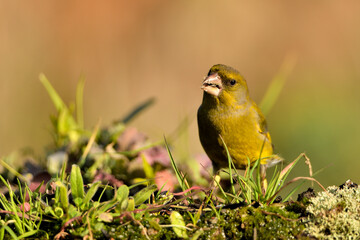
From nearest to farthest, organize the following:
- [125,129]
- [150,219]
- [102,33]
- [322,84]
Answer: [150,219]
[125,129]
[102,33]
[322,84]

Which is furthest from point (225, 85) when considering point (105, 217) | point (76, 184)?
point (105, 217)

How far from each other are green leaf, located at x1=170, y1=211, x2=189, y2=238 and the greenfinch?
1.20m

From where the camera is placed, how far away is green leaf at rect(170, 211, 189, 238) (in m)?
2.36

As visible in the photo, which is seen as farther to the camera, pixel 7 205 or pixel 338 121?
pixel 338 121

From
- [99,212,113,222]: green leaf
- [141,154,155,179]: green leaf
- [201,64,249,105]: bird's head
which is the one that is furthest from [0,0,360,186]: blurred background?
[99,212,113,222]: green leaf

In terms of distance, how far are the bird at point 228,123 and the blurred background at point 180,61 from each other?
8.63 ft

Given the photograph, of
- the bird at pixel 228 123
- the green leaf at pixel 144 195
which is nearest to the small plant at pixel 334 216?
the green leaf at pixel 144 195

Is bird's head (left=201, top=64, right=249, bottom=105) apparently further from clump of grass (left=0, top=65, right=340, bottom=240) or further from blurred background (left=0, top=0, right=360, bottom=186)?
blurred background (left=0, top=0, right=360, bottom=186)

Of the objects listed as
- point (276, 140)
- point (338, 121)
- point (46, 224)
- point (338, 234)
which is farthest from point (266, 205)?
point (338, 121)

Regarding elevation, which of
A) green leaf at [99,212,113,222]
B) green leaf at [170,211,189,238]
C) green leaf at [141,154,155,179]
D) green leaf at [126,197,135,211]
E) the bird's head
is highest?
the bird's head

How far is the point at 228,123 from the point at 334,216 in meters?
1.39

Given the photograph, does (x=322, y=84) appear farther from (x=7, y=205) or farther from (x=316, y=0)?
(x=7, y=205)

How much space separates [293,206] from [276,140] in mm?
4918

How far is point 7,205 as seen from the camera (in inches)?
95.3
